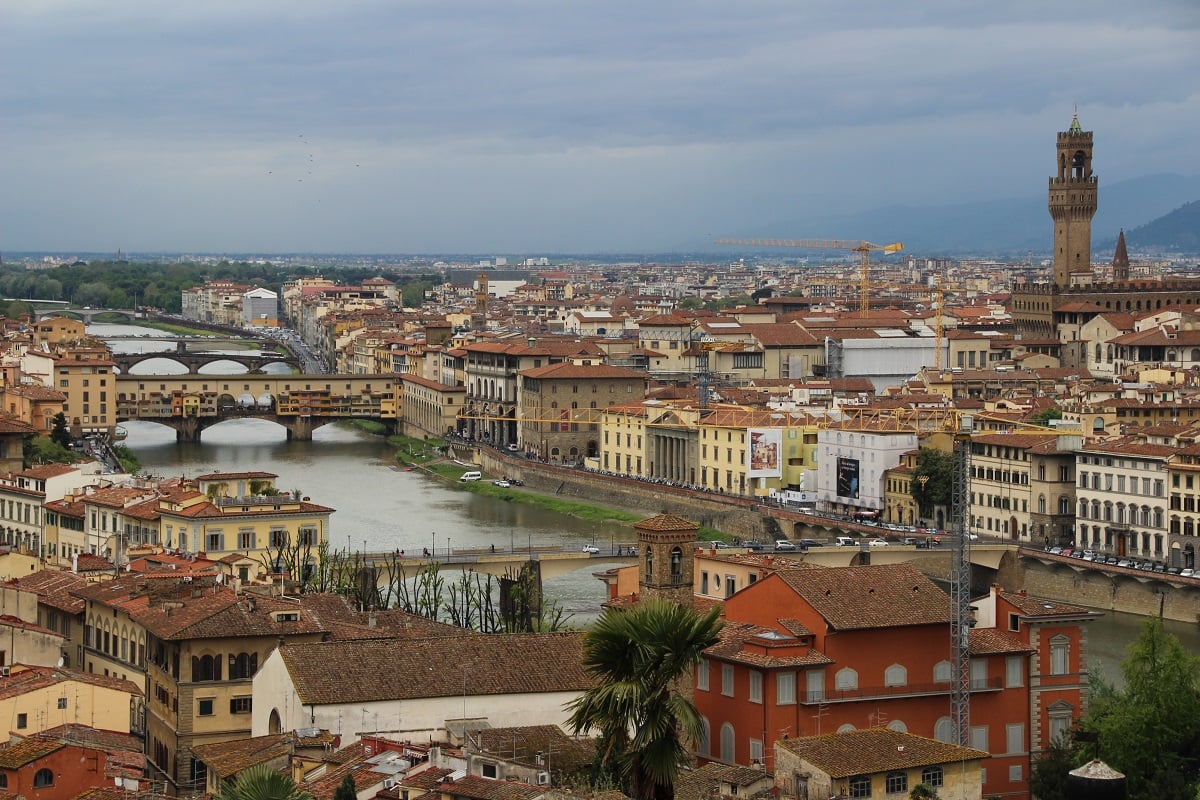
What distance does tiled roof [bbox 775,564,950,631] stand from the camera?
1731 cm

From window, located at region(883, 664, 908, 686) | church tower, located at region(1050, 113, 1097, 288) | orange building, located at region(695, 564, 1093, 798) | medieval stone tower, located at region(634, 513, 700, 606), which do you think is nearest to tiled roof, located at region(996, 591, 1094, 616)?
orange building, located at region(695, 564, 1093, 798)

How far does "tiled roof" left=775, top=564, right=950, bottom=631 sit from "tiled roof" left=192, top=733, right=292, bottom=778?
3.88m

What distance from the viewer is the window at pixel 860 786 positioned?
14008 millimetres

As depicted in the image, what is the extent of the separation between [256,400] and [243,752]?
4714 cm

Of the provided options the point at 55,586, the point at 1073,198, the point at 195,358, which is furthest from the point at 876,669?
the point at 195,358

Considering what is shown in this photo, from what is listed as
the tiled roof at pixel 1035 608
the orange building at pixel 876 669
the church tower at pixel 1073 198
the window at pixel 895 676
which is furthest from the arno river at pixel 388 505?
the church tower at pixel 1073 198

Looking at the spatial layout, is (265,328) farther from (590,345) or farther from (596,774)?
(596,774)

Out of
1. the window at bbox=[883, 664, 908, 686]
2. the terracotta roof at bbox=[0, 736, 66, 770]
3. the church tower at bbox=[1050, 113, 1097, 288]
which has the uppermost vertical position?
the church tower at bbox=[1050, 113, 1097, 288]

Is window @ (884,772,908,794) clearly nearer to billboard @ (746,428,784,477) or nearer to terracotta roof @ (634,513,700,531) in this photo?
terracotta roof @ (634,513,700,531)

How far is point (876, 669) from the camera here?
1731 cm

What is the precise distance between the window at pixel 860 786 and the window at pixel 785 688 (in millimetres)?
2591

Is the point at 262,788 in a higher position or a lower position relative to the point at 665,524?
lower

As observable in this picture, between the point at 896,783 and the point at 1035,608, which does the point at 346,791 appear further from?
the point at 1035,608

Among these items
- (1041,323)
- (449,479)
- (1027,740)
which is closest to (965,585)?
(1027,740)
